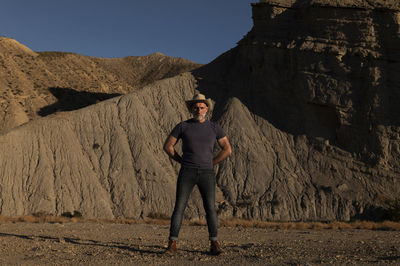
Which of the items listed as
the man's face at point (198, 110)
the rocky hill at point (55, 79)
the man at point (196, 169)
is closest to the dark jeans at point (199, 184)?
the man at point (196, 169)

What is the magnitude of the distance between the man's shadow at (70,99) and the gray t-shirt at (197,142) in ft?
129

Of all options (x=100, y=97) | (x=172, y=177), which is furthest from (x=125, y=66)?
(x=172, y=177)

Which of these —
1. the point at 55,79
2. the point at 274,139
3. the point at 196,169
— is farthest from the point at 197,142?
the point at 55,79

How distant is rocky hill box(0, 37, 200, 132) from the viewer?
39.8 metres

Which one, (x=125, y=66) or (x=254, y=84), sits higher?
(x=125, y=66)

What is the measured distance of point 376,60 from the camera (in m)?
24.7

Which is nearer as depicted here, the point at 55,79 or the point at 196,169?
the point at 196,169

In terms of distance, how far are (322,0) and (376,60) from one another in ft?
20.4

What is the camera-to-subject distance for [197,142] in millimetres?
5730

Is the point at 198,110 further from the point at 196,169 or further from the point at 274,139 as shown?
the point at 274,139

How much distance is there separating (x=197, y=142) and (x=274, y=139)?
21.6 meters

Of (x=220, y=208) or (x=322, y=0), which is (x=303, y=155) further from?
(x=322, y=0)

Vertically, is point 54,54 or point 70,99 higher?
point 54,54

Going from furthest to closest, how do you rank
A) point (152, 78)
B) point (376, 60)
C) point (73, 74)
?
1. point (152, 78)
2. point (73, 74)
3. point (376, 60)
